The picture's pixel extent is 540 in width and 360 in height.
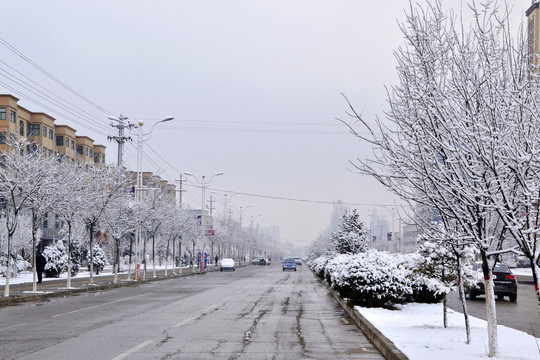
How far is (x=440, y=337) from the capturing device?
11.1 m

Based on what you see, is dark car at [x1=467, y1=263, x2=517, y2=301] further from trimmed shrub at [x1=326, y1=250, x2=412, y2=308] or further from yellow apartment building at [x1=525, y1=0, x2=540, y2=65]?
yellow apartment building at [x1=525, y1=0, x2=540, y2=65]

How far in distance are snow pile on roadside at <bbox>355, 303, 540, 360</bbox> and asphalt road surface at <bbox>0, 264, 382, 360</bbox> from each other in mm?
647

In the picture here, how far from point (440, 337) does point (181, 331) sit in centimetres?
582

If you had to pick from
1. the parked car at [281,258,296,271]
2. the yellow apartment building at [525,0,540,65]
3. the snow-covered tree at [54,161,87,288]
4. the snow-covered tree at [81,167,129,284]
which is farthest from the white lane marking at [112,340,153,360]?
the parked car at [281,258,296,271]

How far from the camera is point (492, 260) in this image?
29.1 feet

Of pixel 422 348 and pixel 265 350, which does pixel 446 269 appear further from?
pixel 265 350

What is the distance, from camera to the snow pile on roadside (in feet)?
29.7

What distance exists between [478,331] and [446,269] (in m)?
1.38

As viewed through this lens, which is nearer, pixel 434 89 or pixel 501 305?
pixel 434 89

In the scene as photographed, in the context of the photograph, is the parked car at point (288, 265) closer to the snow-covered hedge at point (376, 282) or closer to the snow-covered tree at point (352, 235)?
the snow-covered tree at point (352, 235)

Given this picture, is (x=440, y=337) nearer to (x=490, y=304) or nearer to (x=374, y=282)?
(x=490, y=304)

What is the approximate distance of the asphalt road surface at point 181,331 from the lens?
1073 cm

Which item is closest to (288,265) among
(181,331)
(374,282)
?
(374,282)

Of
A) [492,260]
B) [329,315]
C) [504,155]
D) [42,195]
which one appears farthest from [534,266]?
[42,195]
